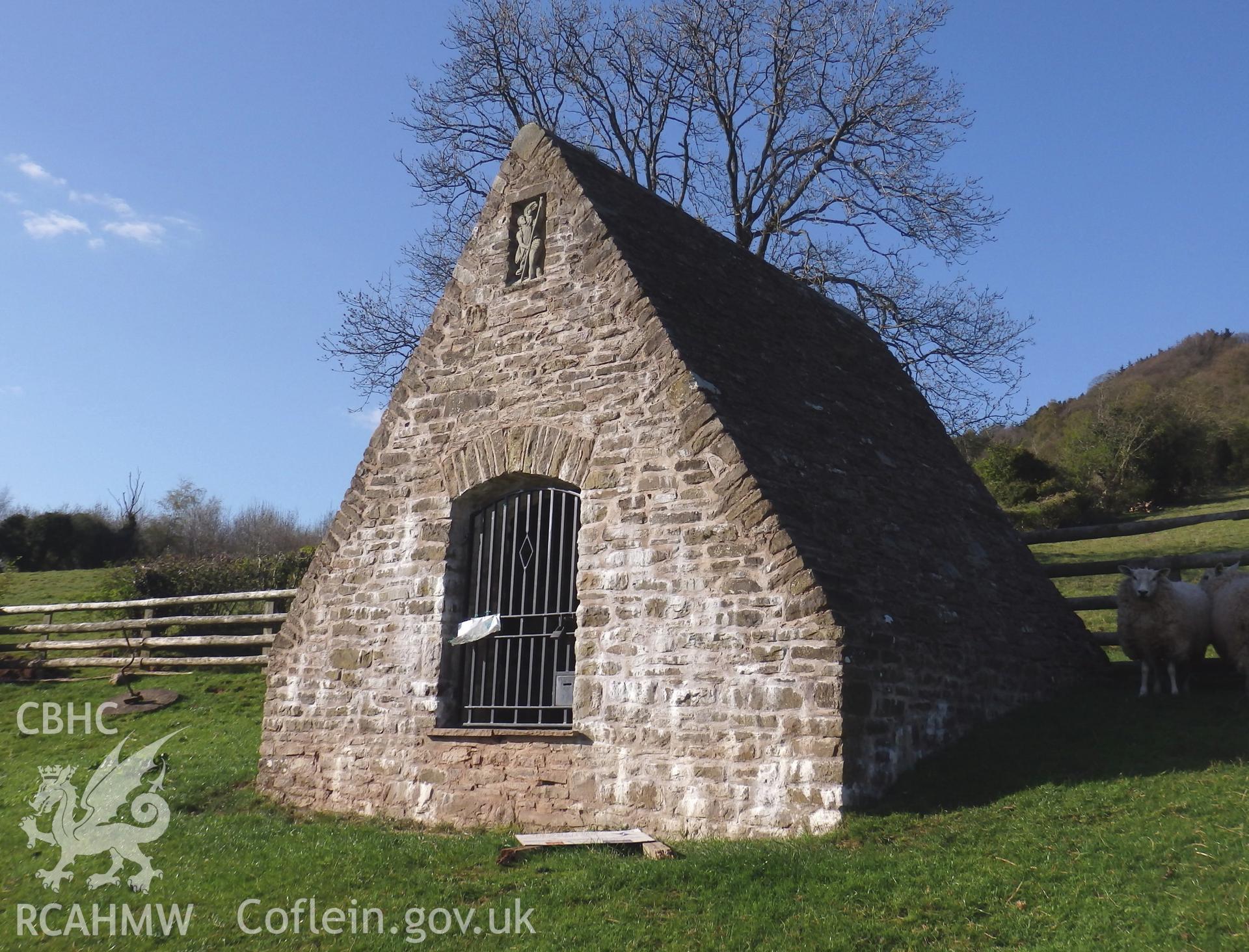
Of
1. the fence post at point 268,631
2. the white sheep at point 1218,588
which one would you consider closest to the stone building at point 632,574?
the white sheep at point 1218,588

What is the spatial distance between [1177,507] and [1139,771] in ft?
75.2

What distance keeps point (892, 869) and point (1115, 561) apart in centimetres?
699

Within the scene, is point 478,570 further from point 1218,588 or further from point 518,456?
point 1218,588

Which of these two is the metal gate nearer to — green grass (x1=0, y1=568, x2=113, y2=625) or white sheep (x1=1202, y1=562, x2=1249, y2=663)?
white sheep (x1=1202, y1=562, x2=1249, y2=663)

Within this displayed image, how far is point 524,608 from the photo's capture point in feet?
31.2

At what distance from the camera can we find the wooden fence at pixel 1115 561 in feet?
36.3

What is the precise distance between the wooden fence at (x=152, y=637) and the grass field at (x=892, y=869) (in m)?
6.40

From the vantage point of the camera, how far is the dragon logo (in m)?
8.05

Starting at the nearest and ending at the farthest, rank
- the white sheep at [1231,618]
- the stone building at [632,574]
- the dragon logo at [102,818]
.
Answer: the stone building at [632,574]
the dragon logo at [102,818]
the white sheep at [1231,618]

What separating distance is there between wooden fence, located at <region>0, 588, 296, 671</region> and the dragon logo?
406cm

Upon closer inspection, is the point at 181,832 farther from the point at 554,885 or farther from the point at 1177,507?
the point at 1177,507

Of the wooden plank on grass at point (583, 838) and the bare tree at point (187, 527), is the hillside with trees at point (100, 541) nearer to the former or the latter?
the bare tree at point (187, 527)

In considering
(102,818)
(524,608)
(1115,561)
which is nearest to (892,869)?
(524,608)

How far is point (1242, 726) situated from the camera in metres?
8.39
